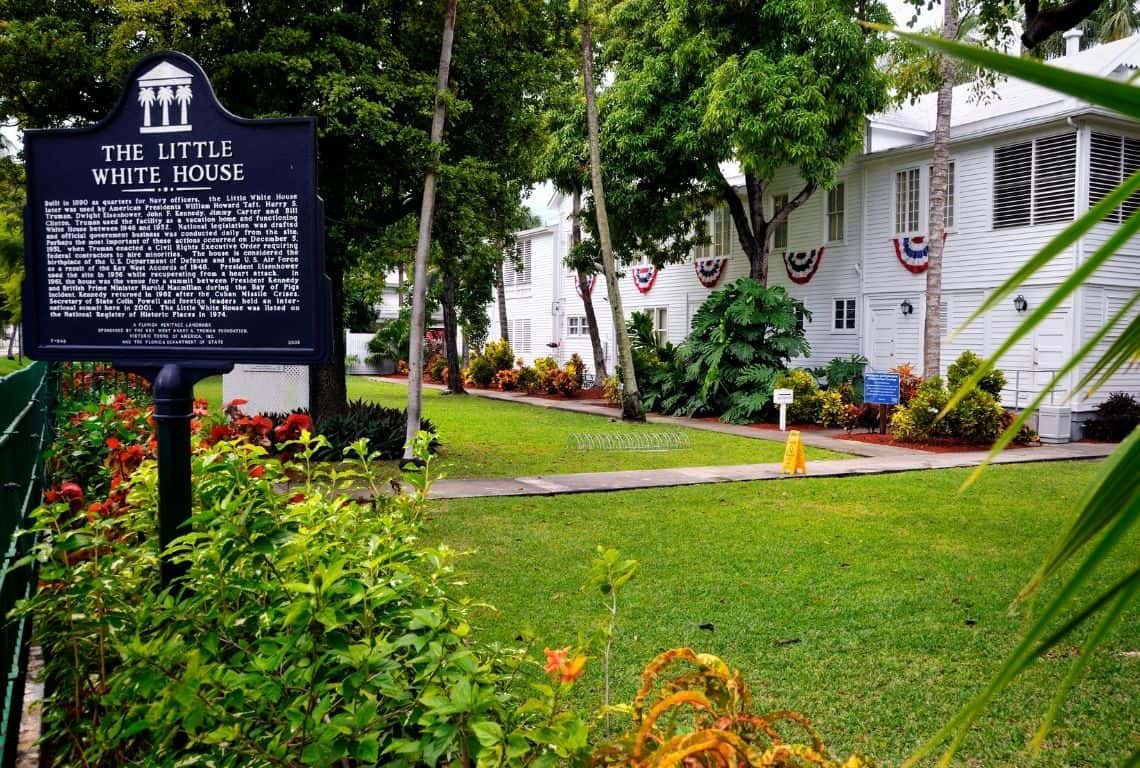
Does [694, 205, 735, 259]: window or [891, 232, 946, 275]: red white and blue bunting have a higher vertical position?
[694, 205, 735, 259]: window

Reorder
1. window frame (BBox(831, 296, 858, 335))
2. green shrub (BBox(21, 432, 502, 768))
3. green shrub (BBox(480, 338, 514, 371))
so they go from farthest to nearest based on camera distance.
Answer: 1. green shrub (BBox(480, 338, 514, 371))
2. window frame (BBox(831, 296, 858, 335))
3. green shrub (BBox(21, 432, 502, 768))

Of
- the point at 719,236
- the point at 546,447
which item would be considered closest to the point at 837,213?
the point at 719,236

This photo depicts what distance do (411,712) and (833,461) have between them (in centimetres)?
1340

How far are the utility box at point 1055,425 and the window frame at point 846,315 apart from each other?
6.30m

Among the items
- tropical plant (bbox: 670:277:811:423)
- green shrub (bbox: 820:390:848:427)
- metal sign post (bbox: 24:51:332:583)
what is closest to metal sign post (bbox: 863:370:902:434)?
green shrub (bbox: 820:390:848:427)

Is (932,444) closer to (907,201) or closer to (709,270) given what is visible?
(907,201)

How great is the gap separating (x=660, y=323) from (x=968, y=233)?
12157 millimetres

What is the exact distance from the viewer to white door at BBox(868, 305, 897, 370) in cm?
2320

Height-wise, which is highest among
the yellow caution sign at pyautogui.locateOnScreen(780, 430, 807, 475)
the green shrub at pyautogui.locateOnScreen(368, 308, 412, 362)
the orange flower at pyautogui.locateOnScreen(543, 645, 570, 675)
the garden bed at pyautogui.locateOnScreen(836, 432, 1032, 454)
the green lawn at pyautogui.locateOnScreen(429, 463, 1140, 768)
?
the green shrub at pyautogui.locateOnScreen(368, 308, 412, 362)

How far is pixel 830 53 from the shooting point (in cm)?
2184

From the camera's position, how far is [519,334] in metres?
41.8

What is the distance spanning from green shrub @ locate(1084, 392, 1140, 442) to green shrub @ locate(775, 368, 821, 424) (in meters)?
5.37

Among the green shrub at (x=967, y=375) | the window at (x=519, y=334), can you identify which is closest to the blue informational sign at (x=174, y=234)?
the green shrub at (x=967, y=375)

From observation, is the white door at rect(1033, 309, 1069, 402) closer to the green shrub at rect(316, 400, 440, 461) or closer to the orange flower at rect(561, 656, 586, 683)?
the green shrub at rect(316, 400, 440, 461)
